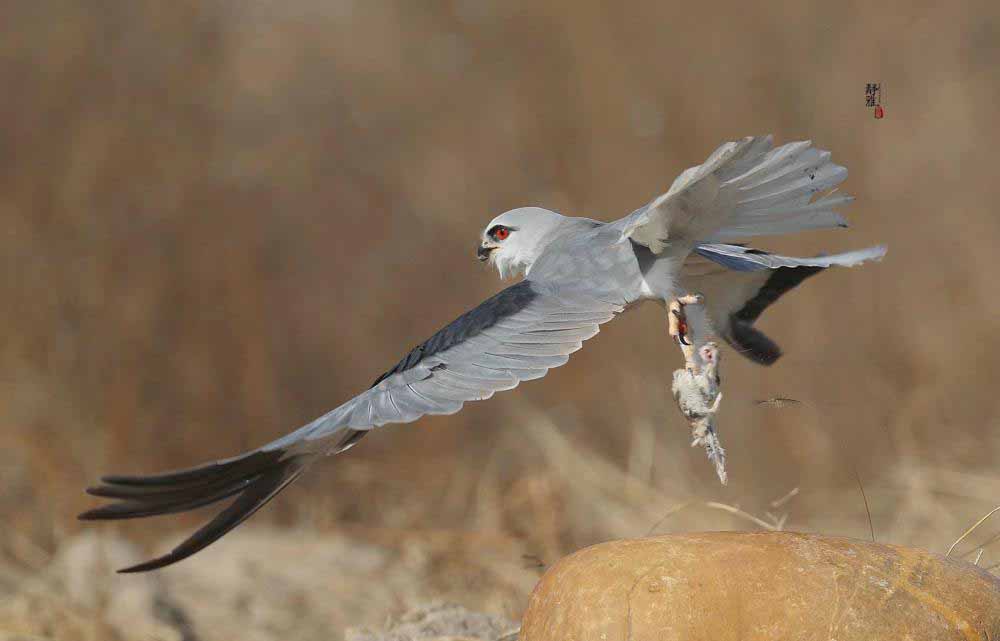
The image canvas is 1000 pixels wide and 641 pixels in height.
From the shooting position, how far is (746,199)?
0.97m

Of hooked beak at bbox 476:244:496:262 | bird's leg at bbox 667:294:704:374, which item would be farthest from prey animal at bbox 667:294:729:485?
hooked beak at bbox 476:244:496:262

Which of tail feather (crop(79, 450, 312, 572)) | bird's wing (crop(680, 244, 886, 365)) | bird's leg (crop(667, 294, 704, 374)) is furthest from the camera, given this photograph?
bird's wing (crop(680, 244, 886, 365))

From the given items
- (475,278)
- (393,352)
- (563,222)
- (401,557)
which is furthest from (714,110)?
(563,222)

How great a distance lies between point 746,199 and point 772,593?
0.33 m

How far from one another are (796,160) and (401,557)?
4.74 feet

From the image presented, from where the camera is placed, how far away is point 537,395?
8.71 ft

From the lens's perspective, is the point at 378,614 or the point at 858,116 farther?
the point at 858,116

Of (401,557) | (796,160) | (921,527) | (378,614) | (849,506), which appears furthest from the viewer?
(849,506)

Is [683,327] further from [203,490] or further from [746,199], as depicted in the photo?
[203,490]

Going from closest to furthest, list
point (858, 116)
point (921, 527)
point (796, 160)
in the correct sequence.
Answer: point (796, 160), point (921, 527), point (858, 116)

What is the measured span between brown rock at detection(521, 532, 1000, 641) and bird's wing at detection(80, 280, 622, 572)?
19 centimetres

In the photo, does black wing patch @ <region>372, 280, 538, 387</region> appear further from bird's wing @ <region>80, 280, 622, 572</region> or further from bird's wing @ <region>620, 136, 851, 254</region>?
bird's wing @ <region>620, 136, 851, 254</region>

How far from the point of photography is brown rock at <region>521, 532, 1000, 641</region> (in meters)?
0.89

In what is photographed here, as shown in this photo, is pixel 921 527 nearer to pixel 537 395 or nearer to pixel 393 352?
pixel 537 395
